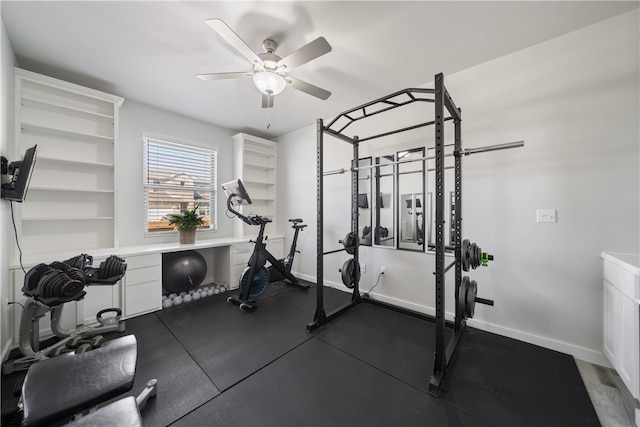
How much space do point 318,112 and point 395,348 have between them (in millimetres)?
3218

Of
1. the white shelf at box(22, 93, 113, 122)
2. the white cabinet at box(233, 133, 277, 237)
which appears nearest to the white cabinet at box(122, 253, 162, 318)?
the white cabinet at box(233, 133, 277, 237)

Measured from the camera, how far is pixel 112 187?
2857mm

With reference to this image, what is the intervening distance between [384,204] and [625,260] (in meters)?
2.01

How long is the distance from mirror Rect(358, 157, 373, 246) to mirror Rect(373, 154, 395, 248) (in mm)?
91

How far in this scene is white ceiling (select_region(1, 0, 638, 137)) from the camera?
67.4 inches

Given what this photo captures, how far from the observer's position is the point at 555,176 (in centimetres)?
200

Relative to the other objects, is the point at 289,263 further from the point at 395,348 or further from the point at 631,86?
the point at 631,86

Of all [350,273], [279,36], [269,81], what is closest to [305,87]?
[269,81]

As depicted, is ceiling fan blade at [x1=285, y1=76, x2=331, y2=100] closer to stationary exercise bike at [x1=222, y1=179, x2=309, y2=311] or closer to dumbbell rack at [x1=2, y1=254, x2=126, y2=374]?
stationary exercise bike at [x1=222, y1=179, x2=309, y2=311]

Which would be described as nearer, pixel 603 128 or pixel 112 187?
pixel 603 128

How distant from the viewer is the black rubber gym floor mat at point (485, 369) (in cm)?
141

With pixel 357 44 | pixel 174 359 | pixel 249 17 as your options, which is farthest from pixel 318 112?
pixel 174 359

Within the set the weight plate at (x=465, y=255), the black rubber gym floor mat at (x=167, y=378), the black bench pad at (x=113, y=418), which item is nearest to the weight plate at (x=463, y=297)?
the weight plate at (x=465, y=255)

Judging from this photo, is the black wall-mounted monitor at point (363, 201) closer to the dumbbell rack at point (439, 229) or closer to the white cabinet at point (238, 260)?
the dumbbell rack at point (439, 229)
